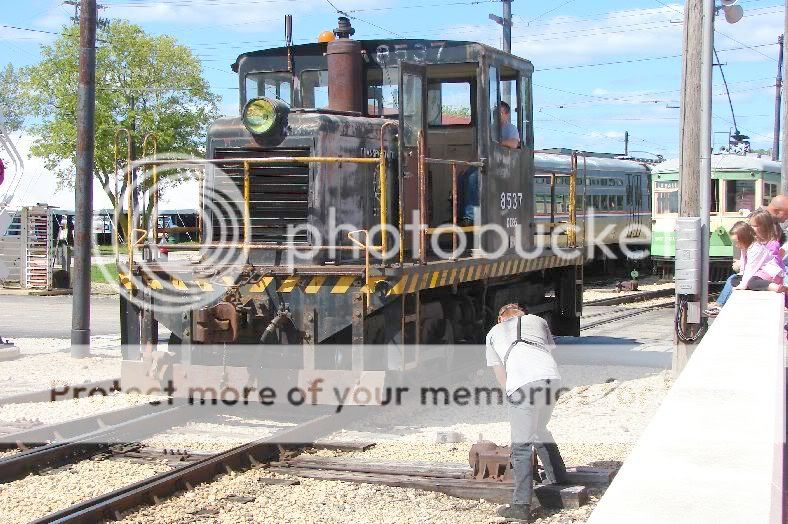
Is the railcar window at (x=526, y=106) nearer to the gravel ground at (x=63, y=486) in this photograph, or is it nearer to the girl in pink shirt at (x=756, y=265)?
the girl in pink shirt at (x=756, y=265)

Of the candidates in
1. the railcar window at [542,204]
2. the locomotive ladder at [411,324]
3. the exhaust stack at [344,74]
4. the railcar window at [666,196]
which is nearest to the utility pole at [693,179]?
the locomotive ladder at [411,324]

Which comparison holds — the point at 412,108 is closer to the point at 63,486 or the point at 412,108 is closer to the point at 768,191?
the point at 63,486

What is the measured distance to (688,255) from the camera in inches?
433

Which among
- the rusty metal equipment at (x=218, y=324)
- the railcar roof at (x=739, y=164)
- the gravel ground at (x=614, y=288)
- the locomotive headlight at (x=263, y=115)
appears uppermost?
the railcar roof at (x=739, y=164)

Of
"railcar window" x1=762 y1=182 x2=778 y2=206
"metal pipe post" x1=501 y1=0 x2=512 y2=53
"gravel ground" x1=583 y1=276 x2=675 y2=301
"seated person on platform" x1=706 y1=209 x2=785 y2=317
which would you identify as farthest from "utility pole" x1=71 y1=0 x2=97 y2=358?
"metal pipe post" x1=501 y1=0 x2=512 y2=53

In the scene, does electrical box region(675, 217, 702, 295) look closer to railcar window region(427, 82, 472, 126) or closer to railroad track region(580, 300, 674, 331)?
railcar window region(427, 82, 472, 126)

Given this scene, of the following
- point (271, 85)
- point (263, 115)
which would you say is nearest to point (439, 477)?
point (263, 115)

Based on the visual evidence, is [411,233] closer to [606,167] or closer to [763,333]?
[763,333]

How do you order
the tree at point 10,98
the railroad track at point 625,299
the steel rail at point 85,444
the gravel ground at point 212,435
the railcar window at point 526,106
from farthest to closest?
the tree at point 10,98, the railroad track at point 625,299, the railcar window at point 526,106, the gravel ground at point 212,435, the steel rail at point 85,444

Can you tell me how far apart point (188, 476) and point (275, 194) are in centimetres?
336

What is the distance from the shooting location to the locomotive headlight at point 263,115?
8994 mm

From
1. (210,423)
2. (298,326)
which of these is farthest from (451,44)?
(210,423)

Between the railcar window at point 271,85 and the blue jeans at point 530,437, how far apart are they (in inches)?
197

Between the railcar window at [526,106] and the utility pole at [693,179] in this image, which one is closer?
the utility pole at [693,179]
